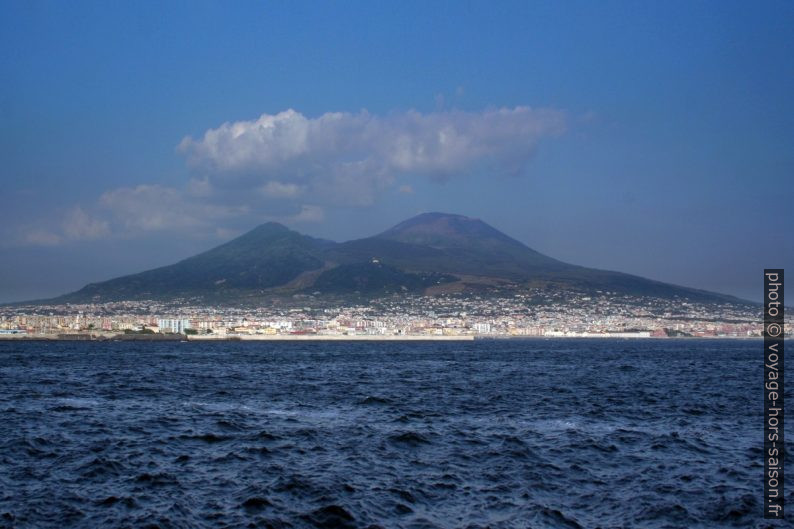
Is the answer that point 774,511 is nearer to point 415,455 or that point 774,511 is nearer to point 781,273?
point 781,273

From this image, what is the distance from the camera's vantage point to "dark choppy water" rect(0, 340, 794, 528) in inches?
645

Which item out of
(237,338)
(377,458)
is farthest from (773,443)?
(237,338)

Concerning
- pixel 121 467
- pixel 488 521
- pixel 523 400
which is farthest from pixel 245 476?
pixel 523 400

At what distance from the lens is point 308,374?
56.9 meters

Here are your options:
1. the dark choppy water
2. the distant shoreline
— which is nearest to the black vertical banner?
the dark choppy water

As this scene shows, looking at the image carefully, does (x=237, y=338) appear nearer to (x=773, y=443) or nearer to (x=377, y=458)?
(x=377, y=458)

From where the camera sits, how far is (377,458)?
22.1 metres

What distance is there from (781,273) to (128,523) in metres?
14.5

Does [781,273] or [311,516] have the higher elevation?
[781,273]

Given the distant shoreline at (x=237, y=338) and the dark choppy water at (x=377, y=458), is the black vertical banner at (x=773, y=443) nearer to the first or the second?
the dark choppy water at (x=377, y=458)

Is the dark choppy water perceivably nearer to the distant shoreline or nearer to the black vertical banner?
the black vertical banner

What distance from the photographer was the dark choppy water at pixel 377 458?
53.8ft

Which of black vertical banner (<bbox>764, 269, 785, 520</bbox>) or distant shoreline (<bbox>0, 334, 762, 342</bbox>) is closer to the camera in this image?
black vertical banner (<bbox>764, 269, 785, 520</bbox>)

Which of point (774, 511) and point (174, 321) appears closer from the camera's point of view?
point (774, 511)
